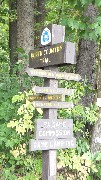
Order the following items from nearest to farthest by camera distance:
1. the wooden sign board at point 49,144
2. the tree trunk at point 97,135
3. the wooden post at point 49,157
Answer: the wooden sign board at point 49,144
the wooden post at point 49,157
the tree trunk at point 97,135

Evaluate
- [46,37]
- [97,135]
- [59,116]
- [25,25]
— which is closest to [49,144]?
[46,37]

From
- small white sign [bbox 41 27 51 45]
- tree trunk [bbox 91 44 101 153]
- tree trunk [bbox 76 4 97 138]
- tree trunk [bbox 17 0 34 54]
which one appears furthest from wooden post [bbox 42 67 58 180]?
tree trunk [bbox 17 0 34 54]

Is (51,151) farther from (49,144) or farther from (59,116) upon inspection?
(59,116)

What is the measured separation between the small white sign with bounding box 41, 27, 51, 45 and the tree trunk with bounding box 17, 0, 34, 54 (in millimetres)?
3214

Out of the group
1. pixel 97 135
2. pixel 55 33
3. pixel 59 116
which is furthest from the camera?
pixel 97 135

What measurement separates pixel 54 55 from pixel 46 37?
0.35 meters

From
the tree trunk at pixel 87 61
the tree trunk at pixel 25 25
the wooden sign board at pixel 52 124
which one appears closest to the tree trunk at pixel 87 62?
the tree trunk at pixel 87 61

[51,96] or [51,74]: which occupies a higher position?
[51,74]

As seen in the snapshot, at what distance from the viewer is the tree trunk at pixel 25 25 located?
7.87 meters

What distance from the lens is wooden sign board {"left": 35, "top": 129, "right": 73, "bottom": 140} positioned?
4.39 meters

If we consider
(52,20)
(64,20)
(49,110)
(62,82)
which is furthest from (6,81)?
(52,20)

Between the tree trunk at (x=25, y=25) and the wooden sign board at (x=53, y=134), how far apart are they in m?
3.68

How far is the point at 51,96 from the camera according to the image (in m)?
4.51

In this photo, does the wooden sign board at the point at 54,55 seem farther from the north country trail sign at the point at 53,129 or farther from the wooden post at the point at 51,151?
the north country trail sign at the point at 53,129
